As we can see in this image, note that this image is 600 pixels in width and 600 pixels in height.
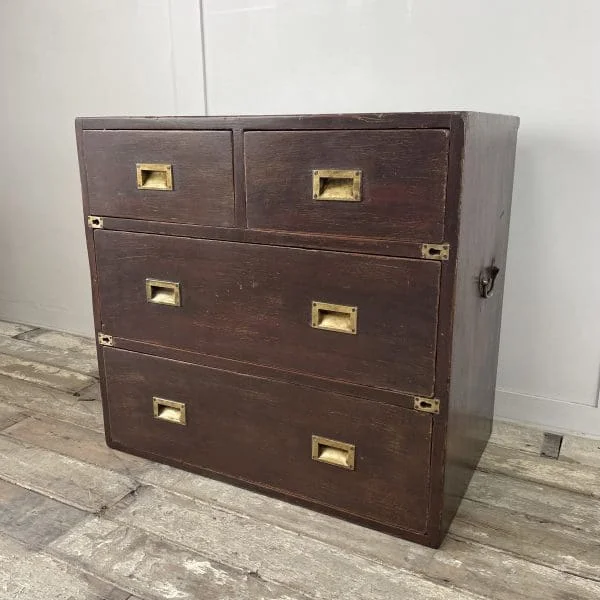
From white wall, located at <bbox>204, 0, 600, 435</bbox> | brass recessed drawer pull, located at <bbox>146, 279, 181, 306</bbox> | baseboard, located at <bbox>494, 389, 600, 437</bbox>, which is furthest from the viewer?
baseboard, located at <bbox>494, 389, 600, 437</bbox>

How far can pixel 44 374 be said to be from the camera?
81.3 inches

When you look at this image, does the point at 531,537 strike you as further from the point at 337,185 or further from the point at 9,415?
the point at 9,415

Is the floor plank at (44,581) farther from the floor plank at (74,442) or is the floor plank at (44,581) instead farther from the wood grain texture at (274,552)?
the floor plank at (74,442)

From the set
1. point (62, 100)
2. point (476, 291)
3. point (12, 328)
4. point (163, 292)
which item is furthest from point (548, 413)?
point (12, 328)

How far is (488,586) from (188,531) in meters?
0.58

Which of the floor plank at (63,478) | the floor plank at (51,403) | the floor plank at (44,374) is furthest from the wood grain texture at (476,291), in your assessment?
the floor plank at (44,374)

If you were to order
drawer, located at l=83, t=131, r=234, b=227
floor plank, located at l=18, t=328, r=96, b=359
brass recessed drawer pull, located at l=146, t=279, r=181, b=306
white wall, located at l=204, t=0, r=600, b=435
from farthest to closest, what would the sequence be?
floor plank, located at l=18, t=328, r=96, b=359, white wall, located at l=204, t=0, r=600, b=435, brass recessed drawer pull, located at l=146, t=279, r=181, b=306, drawer, located at l=83, t=131, r=234, b=227

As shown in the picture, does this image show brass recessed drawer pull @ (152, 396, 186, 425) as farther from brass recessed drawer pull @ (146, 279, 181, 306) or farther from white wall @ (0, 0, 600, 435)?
white wall @ (0, 0, 600, 435)

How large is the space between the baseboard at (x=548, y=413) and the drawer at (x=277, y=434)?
62 cm

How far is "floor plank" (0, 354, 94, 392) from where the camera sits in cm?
198

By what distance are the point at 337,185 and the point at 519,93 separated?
2.19ft

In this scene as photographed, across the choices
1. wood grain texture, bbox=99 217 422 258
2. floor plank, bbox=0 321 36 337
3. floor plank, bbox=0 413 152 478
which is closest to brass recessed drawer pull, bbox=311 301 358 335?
wood grain texture, bbox=99 217 422 258

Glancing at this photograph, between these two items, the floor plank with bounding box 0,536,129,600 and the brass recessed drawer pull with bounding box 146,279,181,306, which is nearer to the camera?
the floor plank with bounding box 0,536,129,600

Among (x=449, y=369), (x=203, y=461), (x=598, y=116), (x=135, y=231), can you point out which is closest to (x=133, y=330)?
(x=135, y=231)
